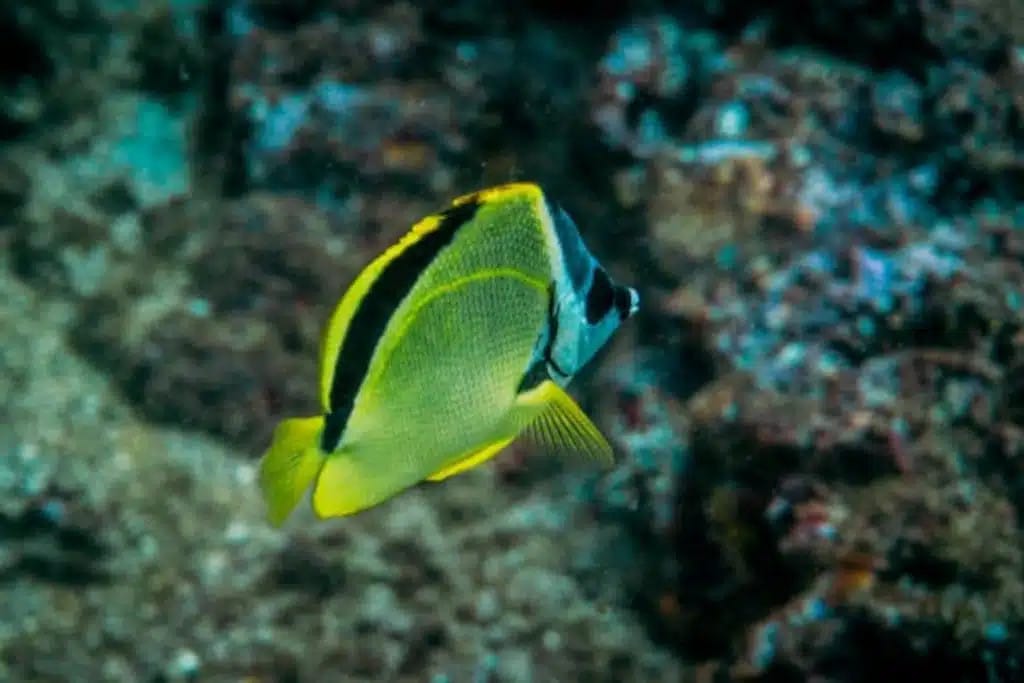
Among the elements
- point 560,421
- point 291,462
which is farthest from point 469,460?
point 291,462

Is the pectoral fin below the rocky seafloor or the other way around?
the other way around

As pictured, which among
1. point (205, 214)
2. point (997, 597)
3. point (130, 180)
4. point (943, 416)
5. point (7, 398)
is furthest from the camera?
point (130, 180)

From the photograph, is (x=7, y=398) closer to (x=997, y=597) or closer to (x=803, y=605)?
(x=803, y=605)

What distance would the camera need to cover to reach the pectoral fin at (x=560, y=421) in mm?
1539

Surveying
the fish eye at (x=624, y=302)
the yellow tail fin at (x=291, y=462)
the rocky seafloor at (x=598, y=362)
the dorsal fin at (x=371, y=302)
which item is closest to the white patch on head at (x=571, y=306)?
the fish eye at (x=624, y=302)

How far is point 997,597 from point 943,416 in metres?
0.58

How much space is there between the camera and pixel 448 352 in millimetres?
1446

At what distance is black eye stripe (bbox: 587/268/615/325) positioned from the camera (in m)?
1.55

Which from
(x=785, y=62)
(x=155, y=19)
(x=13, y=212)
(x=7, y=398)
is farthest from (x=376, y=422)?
(x=155, y=19)

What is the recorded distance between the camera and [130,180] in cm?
485

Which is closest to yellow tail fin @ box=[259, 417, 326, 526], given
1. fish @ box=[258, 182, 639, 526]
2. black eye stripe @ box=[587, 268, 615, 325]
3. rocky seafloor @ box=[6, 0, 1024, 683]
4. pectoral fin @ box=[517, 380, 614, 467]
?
fish @ box=[258, 182, 639, 526]

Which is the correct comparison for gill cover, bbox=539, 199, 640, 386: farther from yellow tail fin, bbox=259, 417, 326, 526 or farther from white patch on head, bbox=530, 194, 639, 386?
yellow tail fin, bbox=259, 417, 326, 526

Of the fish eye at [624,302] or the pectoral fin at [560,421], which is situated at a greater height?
the fish eye at [624,302]

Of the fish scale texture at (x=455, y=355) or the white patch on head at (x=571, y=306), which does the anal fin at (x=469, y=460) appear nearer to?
the fish scale texture at (x=455, y=355)
